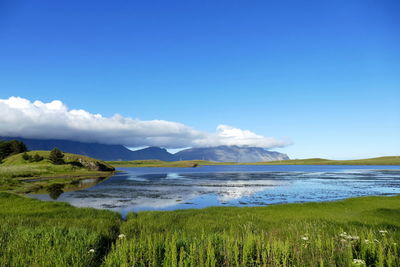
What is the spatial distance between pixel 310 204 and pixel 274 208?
20.0 feet

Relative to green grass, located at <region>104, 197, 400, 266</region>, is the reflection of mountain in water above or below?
below

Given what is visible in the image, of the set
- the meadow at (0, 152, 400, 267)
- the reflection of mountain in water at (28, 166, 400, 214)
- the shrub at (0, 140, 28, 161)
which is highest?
the shrub at (0, 140, 28, 161)

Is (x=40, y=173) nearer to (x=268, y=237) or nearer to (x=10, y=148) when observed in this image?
(x=10, y=148)

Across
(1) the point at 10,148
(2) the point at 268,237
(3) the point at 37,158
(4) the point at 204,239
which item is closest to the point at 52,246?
(4) the point at 204,239

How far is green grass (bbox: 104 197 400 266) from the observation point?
10781mm

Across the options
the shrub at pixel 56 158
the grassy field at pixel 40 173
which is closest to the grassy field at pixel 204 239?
the grassy field at pixel 40 173

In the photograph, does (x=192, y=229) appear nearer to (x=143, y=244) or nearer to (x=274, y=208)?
(x=143, y=244)

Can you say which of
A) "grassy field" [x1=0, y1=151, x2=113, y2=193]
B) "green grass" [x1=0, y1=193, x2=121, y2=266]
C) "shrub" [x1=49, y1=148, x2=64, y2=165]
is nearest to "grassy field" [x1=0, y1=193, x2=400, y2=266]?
"green grass" [x1=0, y1=193, x2=121, y2=266]

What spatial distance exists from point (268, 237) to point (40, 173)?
97.4 metres

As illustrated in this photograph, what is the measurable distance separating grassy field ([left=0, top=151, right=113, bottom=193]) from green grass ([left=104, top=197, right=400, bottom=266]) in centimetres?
4792

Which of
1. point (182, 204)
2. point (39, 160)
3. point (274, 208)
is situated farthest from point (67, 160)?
point (274, 208)

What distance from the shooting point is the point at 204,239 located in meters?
14.6

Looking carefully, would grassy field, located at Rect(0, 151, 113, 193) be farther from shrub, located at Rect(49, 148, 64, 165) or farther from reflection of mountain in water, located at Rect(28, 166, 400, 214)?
reflection of mountain in water, located at Rect(28, 166, 400, 214)

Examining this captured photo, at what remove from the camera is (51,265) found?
9656 millimetres
